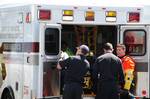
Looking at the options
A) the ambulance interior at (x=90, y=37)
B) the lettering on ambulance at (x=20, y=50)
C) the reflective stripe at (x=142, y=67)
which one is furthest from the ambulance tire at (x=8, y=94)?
the reflective stripe at (x=142, y=67)

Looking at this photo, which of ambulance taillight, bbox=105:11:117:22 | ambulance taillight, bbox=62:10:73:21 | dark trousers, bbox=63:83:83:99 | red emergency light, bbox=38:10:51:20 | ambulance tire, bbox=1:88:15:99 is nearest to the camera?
dark trousers, bbox=63:83:83:99

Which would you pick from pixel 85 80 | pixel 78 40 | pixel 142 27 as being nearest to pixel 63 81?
pixel 85 80

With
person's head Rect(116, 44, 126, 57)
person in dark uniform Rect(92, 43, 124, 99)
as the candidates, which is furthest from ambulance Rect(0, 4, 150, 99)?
person in dark uniform Rect(92, 43, 124, 99)

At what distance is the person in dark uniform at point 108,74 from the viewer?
32.1ft

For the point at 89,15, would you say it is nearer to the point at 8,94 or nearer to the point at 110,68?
the point at 110,68

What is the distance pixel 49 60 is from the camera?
10.0m

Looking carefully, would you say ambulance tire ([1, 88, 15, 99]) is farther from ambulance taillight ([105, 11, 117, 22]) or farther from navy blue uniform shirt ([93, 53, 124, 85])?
ambulance taillight ([105, 11, 117, 22])

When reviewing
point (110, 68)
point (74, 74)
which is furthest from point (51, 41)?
point (110, 68)

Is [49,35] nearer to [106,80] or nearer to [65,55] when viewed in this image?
[65,55]

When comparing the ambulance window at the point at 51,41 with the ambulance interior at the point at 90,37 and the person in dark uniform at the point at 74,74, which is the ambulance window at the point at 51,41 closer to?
the person in dark uniform at the point at 74,74

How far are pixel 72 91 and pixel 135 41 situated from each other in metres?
1.72

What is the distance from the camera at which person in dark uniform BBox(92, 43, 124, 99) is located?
32.1 feet

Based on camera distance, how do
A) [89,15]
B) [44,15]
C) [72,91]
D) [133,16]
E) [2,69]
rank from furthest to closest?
[2,69]
[133,16]
[89,15]
[44,15]
[72,91]

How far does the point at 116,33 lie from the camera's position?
10.7 metres
